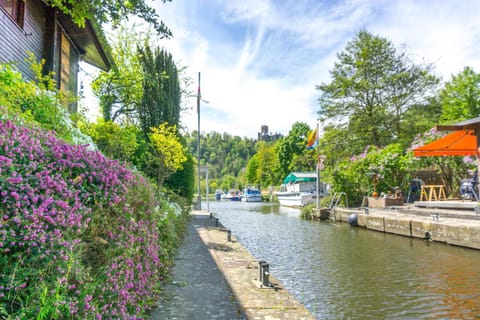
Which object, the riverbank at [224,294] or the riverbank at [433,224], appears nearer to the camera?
the riverbank at [224,294]

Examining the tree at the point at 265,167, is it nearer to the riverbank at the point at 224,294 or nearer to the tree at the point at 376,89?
the tree at the point at 376,89

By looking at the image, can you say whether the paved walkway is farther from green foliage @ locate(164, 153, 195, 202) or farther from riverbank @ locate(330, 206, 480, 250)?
green foliage @ locate(164, 153, 195, 202)

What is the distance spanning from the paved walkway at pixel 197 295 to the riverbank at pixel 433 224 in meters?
7.33

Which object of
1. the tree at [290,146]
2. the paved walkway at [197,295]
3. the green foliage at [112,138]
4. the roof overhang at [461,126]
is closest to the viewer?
the paved walkway at [197,295]

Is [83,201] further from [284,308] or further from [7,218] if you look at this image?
[284,308]

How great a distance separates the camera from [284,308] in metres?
3.71

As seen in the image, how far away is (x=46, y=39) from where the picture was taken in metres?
9.67

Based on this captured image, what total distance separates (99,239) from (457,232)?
33.7 ft

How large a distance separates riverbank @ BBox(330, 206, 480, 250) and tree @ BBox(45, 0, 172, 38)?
9.28m

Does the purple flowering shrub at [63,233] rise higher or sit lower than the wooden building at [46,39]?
lower

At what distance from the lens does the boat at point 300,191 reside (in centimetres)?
3072

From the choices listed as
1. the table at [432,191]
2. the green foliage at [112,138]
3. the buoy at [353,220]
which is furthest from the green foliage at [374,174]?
the green foliage at [112,138]

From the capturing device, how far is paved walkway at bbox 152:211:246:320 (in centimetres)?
350

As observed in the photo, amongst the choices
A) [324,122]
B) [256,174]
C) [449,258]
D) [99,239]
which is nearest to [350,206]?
[324,122]
